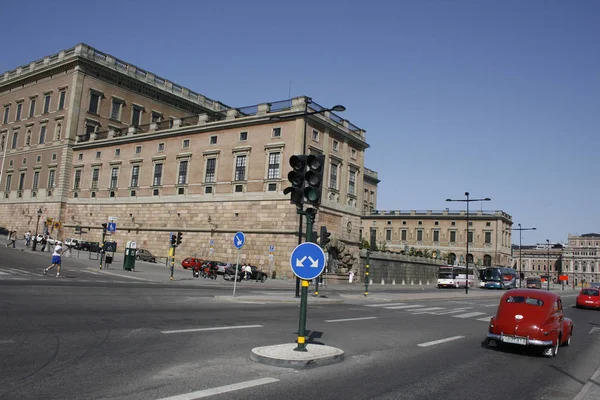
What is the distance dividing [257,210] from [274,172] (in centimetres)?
397

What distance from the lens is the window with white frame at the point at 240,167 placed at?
4766 cm

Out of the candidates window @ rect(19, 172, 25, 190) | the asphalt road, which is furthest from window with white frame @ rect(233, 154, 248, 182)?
window @ rect(19, 172, 25, 190)

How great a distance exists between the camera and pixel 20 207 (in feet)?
213

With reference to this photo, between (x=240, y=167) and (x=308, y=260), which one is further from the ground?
(x=240, y=167)

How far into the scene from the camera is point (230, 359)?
321 inches

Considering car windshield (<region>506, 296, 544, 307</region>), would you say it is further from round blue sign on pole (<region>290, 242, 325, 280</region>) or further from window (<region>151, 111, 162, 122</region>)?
window (<region>151, 111, 162, 122</region>)

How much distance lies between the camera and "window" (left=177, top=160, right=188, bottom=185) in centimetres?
5203

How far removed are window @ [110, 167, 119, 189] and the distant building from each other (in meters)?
54.1

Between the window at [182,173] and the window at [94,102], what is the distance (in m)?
18.4

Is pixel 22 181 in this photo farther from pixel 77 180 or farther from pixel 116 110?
pixel 116 110

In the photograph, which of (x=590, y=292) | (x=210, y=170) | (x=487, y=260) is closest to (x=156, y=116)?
(x=210, y=170)

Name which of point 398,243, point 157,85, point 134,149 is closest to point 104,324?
point 134,149

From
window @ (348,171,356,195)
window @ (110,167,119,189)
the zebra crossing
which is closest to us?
the zebra crossing

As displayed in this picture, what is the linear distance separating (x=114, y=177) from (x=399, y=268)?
37.8m
